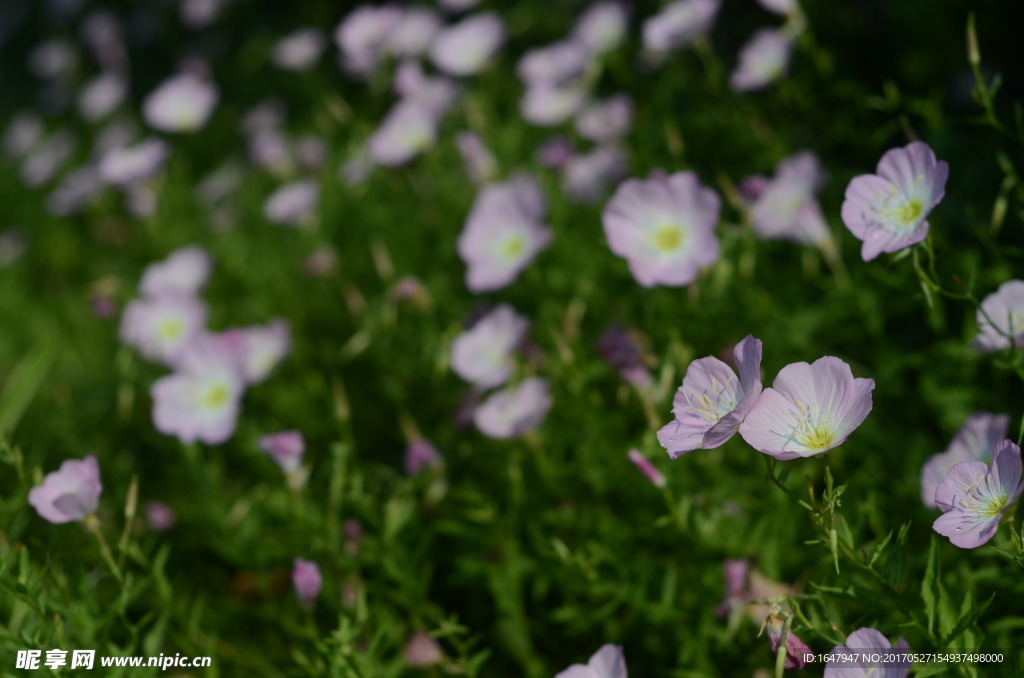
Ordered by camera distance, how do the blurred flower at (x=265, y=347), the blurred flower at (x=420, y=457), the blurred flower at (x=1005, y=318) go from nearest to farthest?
the blurred flower at (x=1005, y=318), the blurred flower at (x=420, y=457), the blurred flower at (x=265, y=347)

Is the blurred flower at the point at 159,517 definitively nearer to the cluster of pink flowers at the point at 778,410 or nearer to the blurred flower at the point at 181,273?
the blurred flower at the point at 181,273

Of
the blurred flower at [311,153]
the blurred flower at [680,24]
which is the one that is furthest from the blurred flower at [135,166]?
the blurred flower at [680,24]

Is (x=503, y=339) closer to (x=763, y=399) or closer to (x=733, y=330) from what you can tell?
(x=733, y=330)

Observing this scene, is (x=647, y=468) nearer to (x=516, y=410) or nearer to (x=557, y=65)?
(x=516, y=410)

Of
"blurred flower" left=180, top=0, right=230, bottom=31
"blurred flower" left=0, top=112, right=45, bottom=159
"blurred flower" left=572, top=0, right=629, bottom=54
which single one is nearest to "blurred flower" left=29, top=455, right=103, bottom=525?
"blurred flower" left=572, top=0, right=629, bottom=54

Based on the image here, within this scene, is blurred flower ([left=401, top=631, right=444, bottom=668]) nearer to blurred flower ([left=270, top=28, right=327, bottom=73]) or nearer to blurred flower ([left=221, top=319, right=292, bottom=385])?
blurred flower ([left=221, top=319, right=292, bottom=385])

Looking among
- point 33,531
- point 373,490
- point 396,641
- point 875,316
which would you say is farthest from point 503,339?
point 33,531
